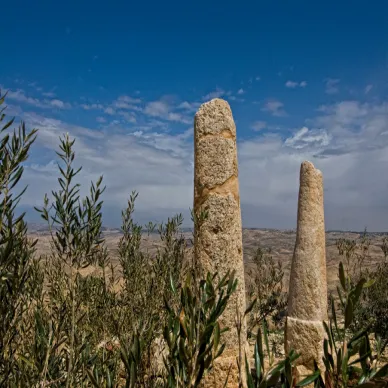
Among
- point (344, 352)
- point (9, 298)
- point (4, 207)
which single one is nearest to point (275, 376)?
point (344, 352)

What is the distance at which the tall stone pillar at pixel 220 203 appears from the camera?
6.51 metres

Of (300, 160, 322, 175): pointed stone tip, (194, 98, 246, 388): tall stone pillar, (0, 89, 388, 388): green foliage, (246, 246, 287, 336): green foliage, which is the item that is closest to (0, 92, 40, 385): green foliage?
(0, 89, 388, 388): green foliage

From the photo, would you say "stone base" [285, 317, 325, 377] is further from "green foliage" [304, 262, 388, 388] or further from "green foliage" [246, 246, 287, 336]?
"green foliage" [304, 262, 388, 388]

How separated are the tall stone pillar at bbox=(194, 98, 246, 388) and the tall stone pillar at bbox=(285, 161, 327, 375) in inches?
94.1

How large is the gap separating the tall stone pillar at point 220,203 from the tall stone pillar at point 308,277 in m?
2.39

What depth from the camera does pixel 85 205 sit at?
3889 mm

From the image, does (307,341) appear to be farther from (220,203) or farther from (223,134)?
(223,134)

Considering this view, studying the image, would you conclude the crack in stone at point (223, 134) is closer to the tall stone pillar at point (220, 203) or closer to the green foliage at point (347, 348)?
the tall stone pillar at point (220, 203)

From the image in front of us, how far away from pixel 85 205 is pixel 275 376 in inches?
103

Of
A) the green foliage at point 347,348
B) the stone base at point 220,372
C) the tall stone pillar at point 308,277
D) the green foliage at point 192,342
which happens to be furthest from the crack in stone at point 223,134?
the green foliage at point 347,348

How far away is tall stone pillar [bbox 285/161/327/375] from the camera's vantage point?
8375 mm

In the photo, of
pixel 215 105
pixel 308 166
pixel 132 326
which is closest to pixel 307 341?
pixel 308 166

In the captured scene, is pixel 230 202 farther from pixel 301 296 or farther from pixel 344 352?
pixel 344 352

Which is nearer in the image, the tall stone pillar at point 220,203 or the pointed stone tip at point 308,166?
the tall stone pillar at point 220,203
